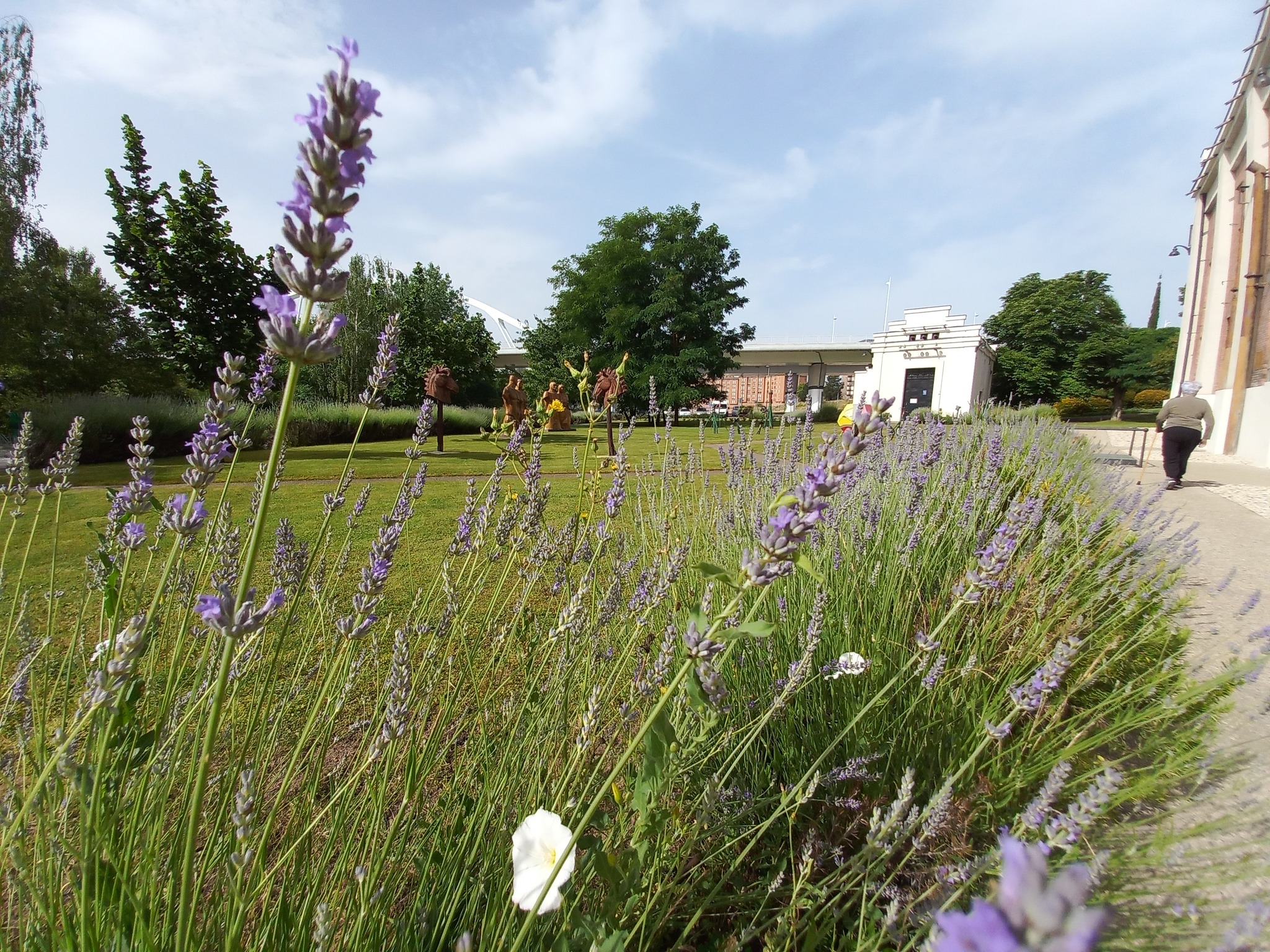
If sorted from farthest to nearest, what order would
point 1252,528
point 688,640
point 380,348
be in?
1. point 1252,528
2. point 380,348
3. point 688,640

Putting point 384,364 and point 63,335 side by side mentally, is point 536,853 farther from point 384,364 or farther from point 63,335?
point 63,335

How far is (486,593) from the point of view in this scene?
373 cm

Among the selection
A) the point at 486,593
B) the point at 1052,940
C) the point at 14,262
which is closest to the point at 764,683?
the point at 1052,940

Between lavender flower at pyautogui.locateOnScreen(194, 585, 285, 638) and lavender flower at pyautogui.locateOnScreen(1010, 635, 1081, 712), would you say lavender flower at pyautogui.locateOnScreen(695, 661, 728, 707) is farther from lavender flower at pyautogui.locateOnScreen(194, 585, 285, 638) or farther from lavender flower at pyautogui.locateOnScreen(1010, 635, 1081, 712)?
lavender flower at pyautogui.locateOnScreen(1010, 635, 1081, 712)

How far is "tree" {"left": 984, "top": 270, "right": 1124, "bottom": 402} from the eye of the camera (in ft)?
132

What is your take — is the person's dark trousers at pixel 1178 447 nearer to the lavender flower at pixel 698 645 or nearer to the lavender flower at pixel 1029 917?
the lavender flower at pixel 698 645

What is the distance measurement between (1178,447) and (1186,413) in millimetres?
415

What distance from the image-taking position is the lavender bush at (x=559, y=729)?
78cm

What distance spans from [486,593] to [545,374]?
32122 mm

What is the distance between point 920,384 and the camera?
3947 cm

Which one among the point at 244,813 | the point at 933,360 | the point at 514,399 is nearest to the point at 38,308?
the point at 514,399

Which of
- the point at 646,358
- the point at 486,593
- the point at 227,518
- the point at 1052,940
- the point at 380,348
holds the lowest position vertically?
the point at 486,593

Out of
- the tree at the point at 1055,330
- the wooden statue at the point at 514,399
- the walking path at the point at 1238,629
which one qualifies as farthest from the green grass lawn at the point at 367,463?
the tree at the point at 1055,330

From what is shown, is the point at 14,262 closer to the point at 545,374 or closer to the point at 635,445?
the point at 635,445
